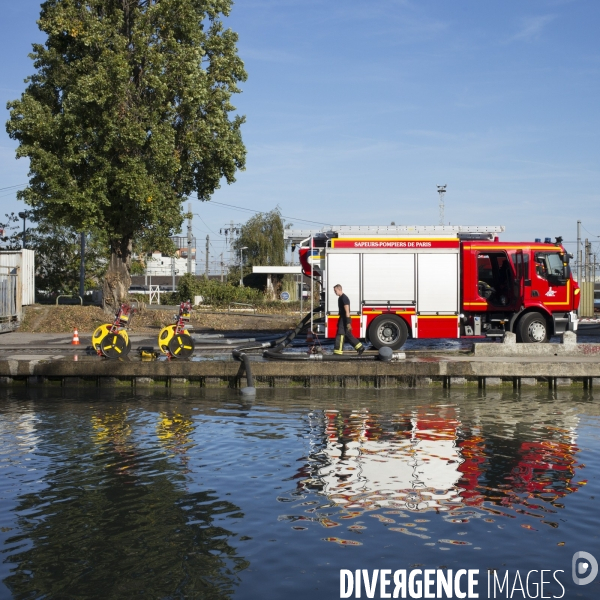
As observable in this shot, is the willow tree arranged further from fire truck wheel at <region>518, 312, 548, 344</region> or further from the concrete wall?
fire truck wheel at <region>518, 312, 548, 344</region>

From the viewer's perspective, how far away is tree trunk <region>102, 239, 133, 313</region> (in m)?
34.8

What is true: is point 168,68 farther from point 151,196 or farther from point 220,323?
point 220,323

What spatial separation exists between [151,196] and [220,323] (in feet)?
26.0

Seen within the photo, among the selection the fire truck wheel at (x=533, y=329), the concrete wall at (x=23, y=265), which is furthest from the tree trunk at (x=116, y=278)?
the fire truck wheel at (x=533, y=329)

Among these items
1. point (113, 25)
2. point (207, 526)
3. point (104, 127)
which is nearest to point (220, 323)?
point (104, 127)

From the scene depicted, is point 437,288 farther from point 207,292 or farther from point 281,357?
point 207,292

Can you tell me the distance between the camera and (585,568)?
24.0 feet

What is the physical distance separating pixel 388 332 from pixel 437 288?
5.86 ft

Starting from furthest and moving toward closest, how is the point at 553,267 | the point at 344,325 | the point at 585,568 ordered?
the point at 553,267
the point at 344,325
the point at 585,568

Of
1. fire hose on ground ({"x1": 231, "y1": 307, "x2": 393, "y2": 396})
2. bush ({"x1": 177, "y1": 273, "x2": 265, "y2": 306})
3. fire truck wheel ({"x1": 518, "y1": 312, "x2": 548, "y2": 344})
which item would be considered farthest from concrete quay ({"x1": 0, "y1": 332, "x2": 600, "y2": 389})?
bush ({"x1": 177, "y1": 273, "x2": 265, "y2": 306})

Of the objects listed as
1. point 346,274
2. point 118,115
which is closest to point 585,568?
point 346,274

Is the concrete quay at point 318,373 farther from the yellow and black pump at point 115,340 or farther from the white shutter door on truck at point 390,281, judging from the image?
the white shutter door on truck at point 390,281

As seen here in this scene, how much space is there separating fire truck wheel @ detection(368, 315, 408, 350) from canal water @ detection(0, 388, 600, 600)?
540cm

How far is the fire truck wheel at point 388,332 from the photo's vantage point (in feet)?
70.4
